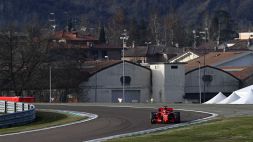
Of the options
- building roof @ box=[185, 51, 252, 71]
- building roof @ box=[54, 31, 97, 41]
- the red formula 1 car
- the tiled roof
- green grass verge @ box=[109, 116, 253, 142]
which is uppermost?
building roof @ box=[54, 31, 97, 41]

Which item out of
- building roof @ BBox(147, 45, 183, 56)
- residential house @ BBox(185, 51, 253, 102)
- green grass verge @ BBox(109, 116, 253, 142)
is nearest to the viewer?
green grass verge @ BBox(109, 116, 253, 142)

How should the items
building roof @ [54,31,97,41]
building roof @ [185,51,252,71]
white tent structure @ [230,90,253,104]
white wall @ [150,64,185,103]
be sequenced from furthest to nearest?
building roof @ [54,31,97,41]
building roof @ [185,51,252,71]
white wall @ [150,64,185,103]
white tent structure @ [230,90,253,104]

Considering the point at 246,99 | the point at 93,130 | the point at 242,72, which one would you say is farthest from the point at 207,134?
the point at 242,72

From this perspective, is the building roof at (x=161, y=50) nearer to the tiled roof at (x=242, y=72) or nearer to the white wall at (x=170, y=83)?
the tiled roof at (x=242, y=72)

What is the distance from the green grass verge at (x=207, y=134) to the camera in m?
28.0

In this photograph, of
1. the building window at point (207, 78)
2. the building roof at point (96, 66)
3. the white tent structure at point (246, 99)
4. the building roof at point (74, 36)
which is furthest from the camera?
the building roof at point (74, 36)

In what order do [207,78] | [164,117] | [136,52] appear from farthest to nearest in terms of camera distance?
1. [136,52]
2. [207,78]
3. [164,117]

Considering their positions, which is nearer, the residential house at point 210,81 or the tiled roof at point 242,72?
the residential house at point 210,81

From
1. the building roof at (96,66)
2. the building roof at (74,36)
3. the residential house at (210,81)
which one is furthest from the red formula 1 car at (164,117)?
the building roof at (74,36)

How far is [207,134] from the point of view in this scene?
Result: 30078 mm

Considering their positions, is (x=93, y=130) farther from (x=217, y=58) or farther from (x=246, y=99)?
(x=217, y=58)

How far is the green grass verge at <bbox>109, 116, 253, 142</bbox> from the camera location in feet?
91.9

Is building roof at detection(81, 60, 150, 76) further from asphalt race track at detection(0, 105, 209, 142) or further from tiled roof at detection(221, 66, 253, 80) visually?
asphalt race track at detection(0, 105, 209, 142)

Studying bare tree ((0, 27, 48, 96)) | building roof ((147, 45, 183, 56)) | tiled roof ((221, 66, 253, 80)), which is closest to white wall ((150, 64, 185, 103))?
tiled roof ((221, 66, 253, 80))
